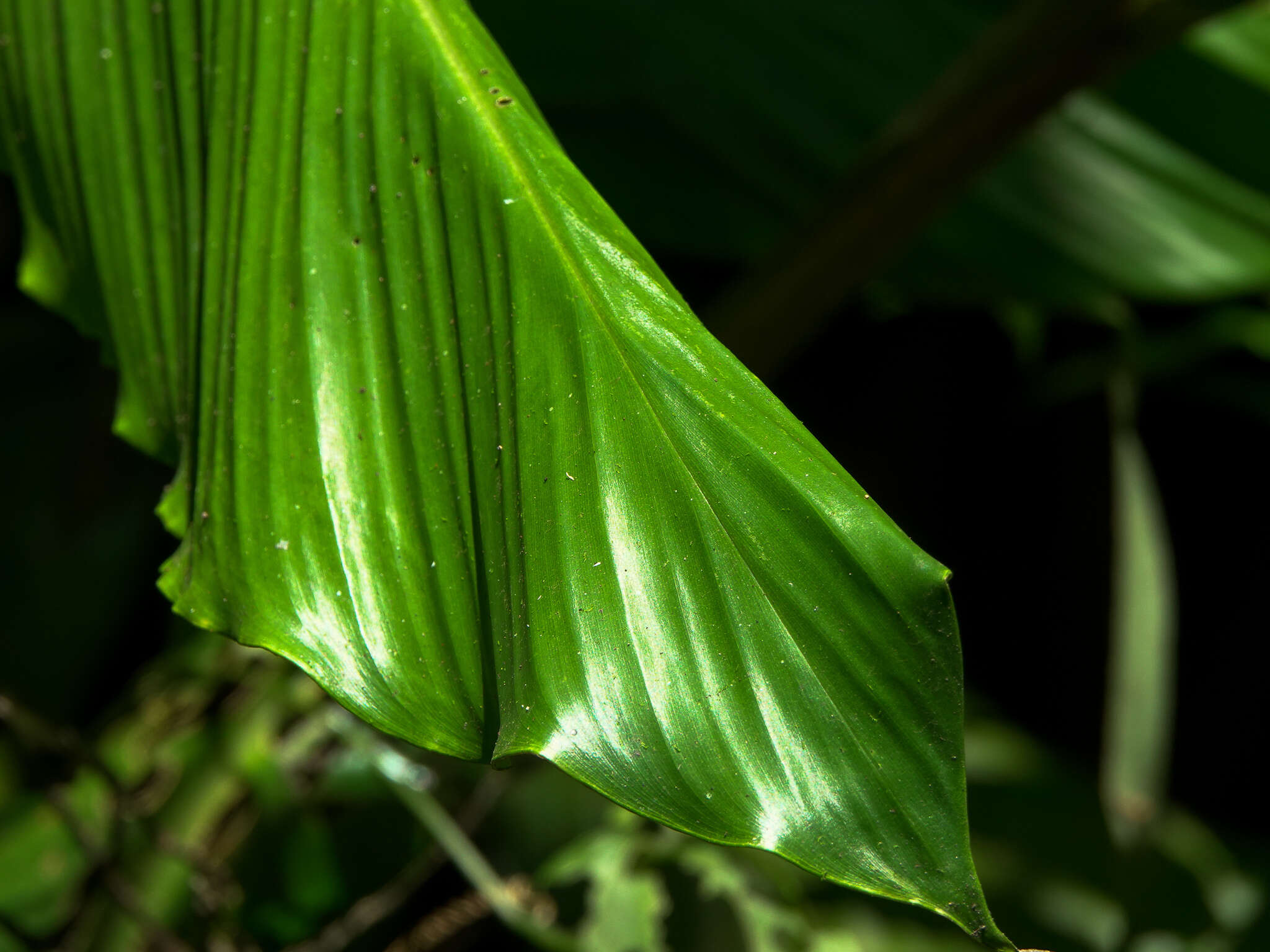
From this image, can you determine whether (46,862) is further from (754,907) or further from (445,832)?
(754,907)

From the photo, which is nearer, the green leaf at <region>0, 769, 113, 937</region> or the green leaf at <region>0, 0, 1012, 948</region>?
the green leaf at <region>0, 0, 1012, 948</region>

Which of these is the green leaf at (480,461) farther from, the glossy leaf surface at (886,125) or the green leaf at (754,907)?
the glossy leaf surface at (886,125)

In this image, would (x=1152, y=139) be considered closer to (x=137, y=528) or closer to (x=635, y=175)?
(x=635, y=175)

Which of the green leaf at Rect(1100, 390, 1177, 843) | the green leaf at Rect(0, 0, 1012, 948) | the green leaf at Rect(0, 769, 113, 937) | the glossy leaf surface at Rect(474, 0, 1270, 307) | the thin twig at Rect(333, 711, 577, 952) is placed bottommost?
the green leaf at Rect(1100, 390, 1177, 843)

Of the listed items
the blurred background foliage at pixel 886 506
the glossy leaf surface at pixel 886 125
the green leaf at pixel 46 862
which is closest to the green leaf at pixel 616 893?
the blurred background foliage at pixel 886 506

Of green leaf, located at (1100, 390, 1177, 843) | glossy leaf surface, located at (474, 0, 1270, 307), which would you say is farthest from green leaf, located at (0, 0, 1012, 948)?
green leaf, located at (1100, 390, 1177, 843)

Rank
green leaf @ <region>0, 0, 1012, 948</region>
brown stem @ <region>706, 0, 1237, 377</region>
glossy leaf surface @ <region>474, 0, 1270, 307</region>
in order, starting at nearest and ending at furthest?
1. green leaf @ <region>0, 0, 1012, 948</region>
2. brown stem @ <region>706, 0, 1237, 377</region>
3. glossy leaf surface @ <region>474, 0, 1270, 307</region>

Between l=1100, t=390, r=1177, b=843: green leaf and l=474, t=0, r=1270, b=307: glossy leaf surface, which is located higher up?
l=474, t=0, r=1270, b=307: glossy leaf surface

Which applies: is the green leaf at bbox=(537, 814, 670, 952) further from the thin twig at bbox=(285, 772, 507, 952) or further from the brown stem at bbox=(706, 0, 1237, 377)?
the brown stem at bbox=(706, 0, 1237, 377)
